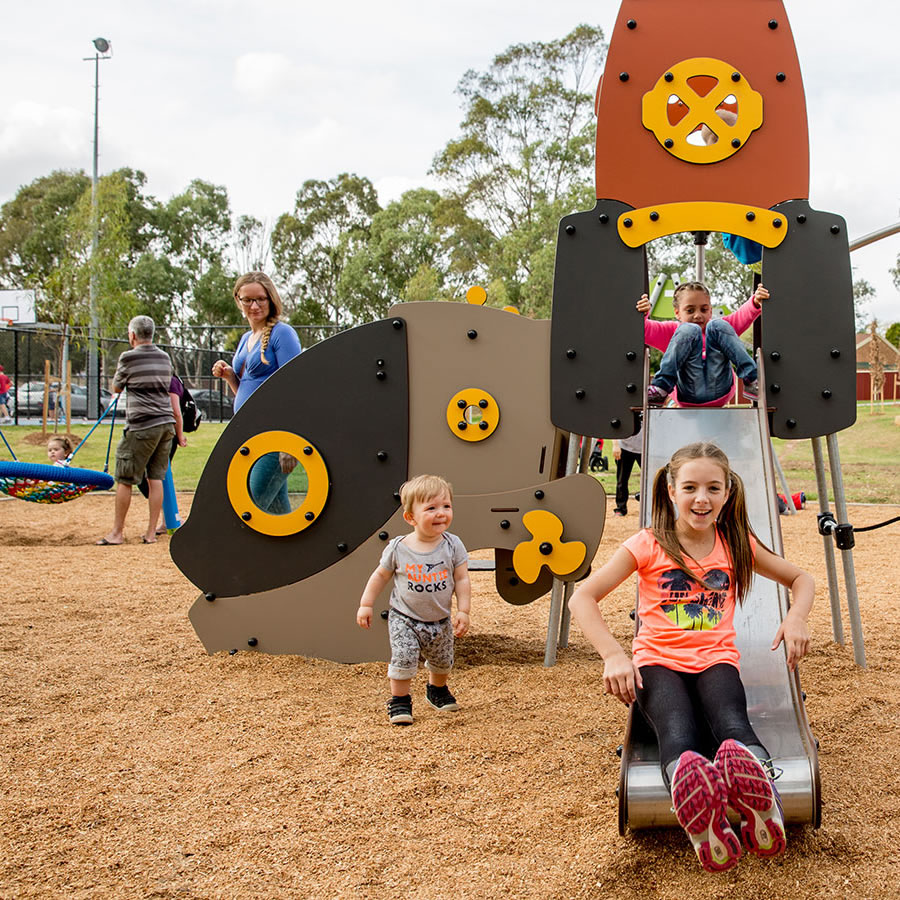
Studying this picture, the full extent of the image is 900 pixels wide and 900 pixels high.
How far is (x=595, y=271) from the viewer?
3867mm

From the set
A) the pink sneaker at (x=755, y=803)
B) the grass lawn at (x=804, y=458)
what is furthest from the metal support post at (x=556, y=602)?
the grass lawn at (x=804, y=458)

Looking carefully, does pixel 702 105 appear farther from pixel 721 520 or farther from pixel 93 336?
pixel 93 336

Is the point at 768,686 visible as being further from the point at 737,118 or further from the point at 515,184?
the point at 515,184

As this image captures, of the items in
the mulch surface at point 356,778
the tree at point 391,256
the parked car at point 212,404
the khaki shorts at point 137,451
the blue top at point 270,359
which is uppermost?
the tree at point 391,256

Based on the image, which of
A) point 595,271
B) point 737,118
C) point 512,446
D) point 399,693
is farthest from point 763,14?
point 399,693

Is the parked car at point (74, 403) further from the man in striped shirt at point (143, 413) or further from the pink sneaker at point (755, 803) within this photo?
the pink sneaker at point (755, 803)

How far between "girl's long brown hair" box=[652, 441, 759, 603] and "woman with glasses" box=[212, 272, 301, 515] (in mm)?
2161

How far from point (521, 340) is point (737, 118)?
4.31 feet

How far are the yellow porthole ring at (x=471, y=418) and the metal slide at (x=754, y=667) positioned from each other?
69 centimetres

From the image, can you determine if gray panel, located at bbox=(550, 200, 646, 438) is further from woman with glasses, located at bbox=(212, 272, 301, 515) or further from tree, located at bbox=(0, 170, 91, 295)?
tree, located at bbox=(0, 170, 91, 295)

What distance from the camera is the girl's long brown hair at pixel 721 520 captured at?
2.57m

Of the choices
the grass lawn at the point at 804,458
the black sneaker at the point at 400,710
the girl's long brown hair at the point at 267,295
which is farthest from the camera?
the grass lawn at the point at 804,458

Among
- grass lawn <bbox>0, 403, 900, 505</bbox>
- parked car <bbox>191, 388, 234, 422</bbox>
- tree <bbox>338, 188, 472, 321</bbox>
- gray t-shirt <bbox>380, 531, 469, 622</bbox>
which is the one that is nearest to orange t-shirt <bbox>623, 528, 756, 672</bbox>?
gray t-shirt <bbox>380, 531, 469, 622</bbox>

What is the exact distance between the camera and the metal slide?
2262 millimetres
